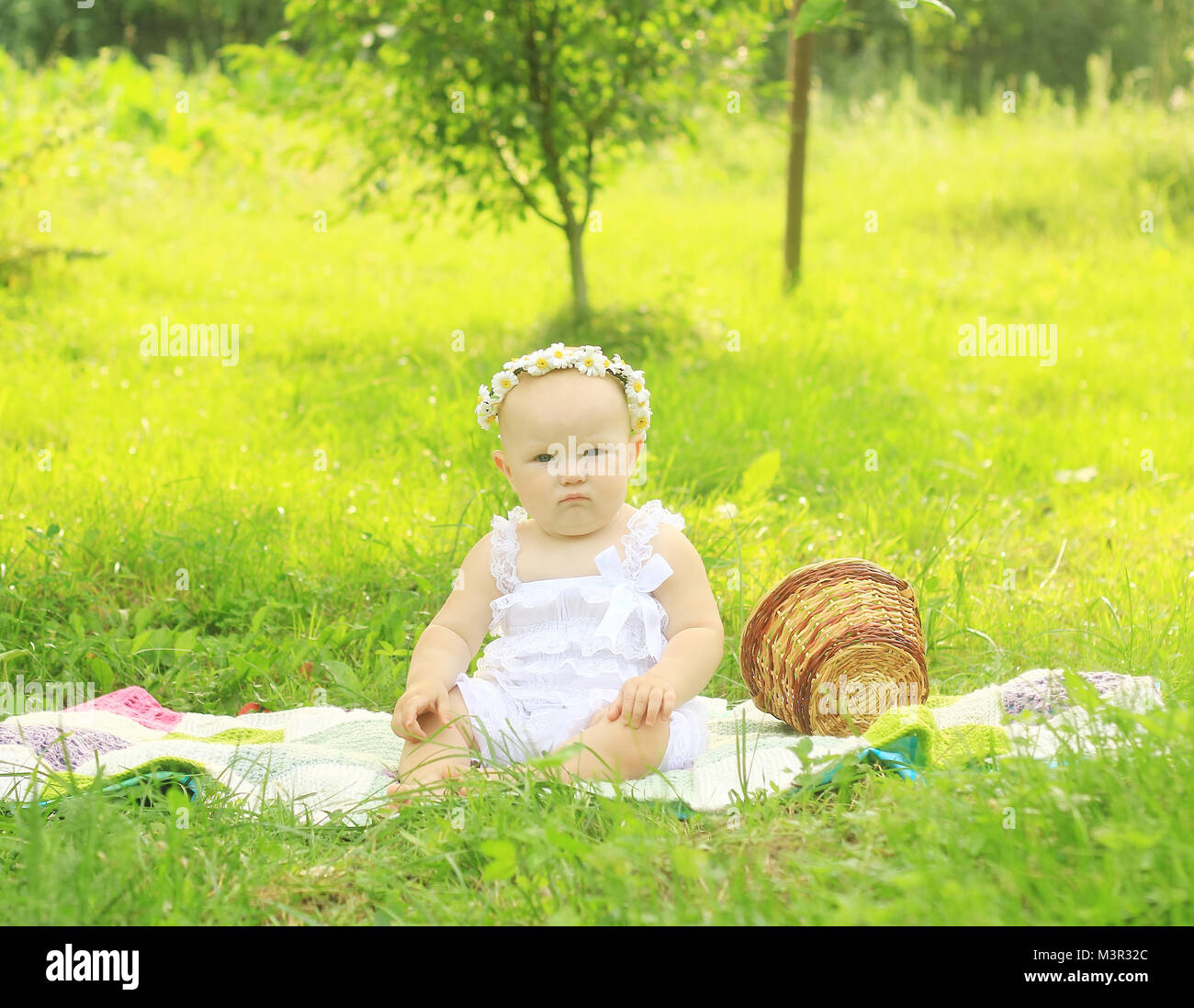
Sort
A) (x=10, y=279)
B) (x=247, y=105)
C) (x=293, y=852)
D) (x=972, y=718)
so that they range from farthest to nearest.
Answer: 1. (x=10, y=279)
2. (x=247, y=105)
3. (x=972, y=718)
4. (x=293, y=852)

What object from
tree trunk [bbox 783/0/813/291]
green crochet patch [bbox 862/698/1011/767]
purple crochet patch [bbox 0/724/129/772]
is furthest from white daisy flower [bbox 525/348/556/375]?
tree trunk [bbox 783/0/813/291]

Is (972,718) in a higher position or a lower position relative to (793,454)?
lower

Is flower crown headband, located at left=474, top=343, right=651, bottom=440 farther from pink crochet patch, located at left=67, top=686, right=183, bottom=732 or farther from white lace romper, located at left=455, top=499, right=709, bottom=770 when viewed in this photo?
pink crochet patch, located at left=67, top=686, right=183, bottom=732

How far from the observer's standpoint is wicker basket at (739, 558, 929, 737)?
2674 millimetres

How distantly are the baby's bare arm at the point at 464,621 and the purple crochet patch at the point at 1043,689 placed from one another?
119 centimetres

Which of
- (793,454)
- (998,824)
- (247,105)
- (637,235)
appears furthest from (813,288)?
(998,824)

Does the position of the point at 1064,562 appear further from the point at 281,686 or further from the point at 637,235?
the point at 637,235

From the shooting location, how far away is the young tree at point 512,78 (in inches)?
223

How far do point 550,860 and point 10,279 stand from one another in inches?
247

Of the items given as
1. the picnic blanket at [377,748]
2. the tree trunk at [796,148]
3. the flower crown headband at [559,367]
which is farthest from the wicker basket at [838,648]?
the tree trunk at [796,148]

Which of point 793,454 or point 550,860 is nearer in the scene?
point 550,860

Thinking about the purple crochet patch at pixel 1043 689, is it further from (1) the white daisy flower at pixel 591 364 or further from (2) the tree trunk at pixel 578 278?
(2) the tree trunk at pixel 578 278

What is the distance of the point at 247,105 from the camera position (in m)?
6.14

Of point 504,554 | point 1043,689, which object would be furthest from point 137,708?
point 1043,689
